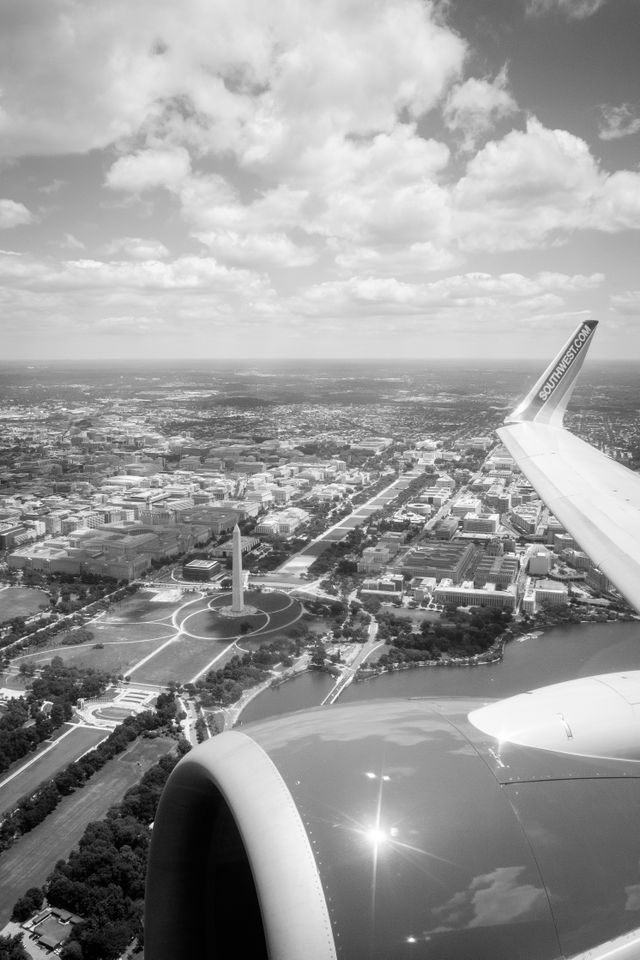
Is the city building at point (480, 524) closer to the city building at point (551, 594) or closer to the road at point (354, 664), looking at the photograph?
the city building at point (551, 594)

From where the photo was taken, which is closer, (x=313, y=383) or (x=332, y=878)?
(x=332, y=878)

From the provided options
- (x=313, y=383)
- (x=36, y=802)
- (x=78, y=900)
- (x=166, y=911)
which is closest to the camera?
(x=166, y=911)

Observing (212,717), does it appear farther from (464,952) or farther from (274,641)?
(464,952)

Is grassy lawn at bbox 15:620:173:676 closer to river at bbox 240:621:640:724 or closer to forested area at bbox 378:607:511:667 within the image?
river at bbox 240:621:640:724

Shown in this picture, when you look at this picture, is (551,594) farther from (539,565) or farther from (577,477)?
(577,477)

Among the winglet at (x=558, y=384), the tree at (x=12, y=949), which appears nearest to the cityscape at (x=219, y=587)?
the tree at (x=12, y=949)

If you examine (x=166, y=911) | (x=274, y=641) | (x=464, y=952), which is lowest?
(x=274, y=641)

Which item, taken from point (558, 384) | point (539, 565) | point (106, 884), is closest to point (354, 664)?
point (106, 884)

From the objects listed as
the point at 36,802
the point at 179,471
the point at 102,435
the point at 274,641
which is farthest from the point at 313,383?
the point at 36,802
